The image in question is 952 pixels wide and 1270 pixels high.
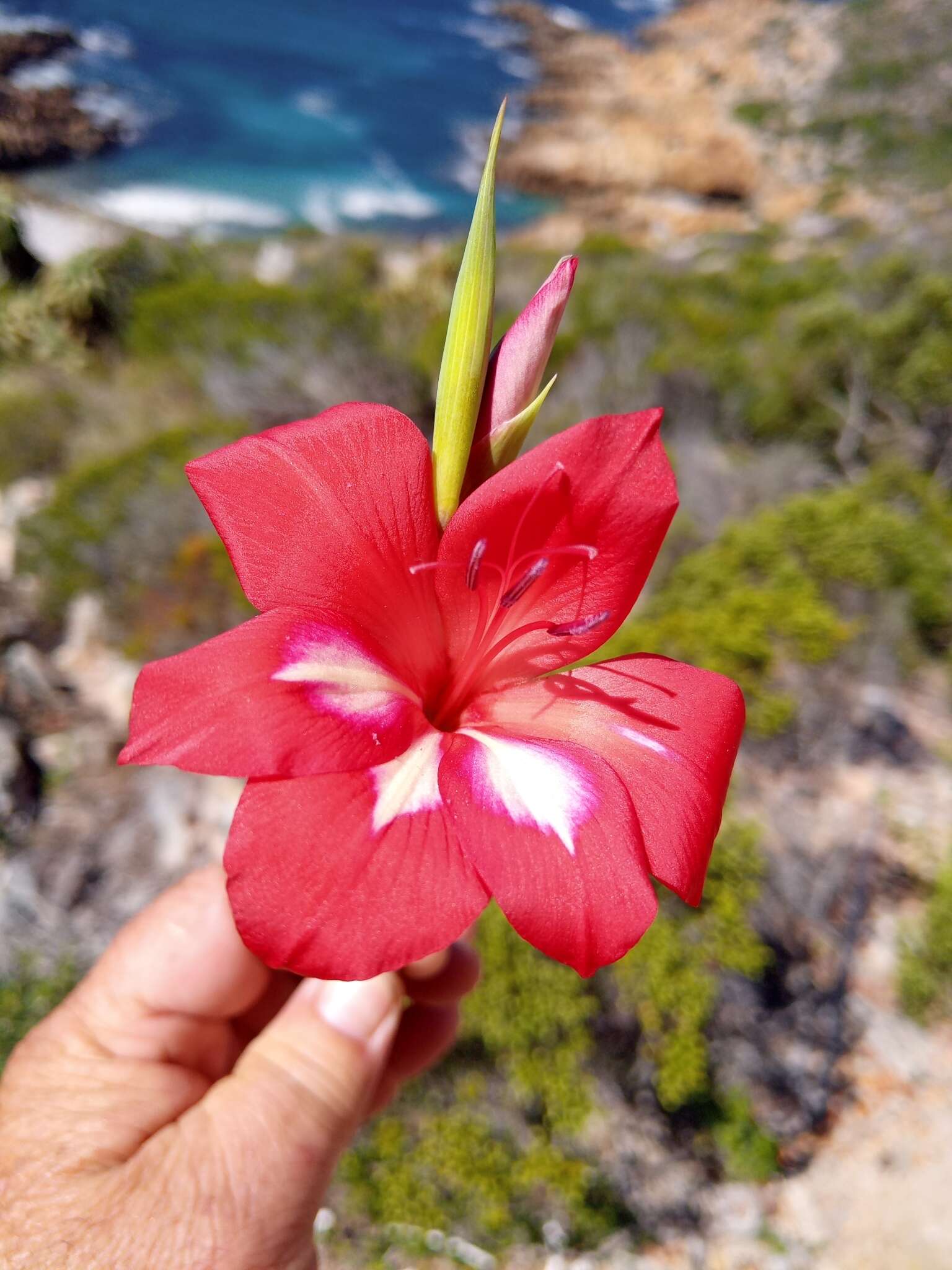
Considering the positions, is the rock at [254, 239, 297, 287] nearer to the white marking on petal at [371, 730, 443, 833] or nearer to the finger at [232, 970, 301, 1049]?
the finger at [232, 970, 301, 1049]

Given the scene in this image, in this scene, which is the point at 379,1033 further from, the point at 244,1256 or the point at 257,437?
the point at 257,437

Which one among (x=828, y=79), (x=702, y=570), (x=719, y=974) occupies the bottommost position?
(x=719, y=974)

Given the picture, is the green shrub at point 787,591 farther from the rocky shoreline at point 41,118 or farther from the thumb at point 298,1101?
the rocky shoreline at point 41,118

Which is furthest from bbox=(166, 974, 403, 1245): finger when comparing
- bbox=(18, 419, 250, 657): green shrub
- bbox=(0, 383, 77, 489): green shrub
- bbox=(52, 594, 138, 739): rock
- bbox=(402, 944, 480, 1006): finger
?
bbox=(0, 383, 77, 489): green shrub

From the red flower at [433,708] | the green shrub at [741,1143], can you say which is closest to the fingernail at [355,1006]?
the red flower at [433,708]

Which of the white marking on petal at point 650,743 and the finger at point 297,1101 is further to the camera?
the finger at point 297,1101

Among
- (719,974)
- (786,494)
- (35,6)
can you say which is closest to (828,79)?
(35,6)
